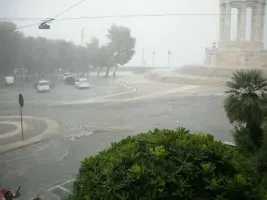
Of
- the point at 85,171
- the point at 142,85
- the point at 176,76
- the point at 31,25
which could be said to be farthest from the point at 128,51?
the point at 85,171

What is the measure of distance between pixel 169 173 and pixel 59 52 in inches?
320

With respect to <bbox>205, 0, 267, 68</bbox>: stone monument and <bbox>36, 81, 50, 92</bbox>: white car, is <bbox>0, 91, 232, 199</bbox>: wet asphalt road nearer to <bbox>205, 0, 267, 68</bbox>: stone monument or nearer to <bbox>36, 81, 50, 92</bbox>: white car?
<bbox>36, 81, 50, 92</bbox>: white car

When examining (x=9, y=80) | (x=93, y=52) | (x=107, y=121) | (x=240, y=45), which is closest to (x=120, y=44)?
(x=93, y=52)

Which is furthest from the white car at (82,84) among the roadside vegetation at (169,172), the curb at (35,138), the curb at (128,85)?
the roadside vegetation at (169,172)

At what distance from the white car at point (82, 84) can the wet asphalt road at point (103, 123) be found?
717mm

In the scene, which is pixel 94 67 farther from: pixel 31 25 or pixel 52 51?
pixel 31 25

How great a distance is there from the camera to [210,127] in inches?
359

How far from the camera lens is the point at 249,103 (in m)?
6.79

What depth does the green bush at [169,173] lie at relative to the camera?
107 inches

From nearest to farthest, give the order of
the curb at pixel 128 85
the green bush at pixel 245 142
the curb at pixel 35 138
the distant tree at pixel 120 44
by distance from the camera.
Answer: the green bush at pixel 245 142 → the curb at pixel 35 138 → the distant tree at pixel 120 44 → the curb at pixel 128 85

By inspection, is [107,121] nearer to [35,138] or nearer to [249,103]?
[35,138]

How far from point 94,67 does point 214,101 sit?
4313 mm

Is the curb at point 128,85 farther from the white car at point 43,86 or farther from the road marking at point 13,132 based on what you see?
the road marking at point 13,132

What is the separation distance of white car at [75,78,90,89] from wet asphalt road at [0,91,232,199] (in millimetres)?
717
